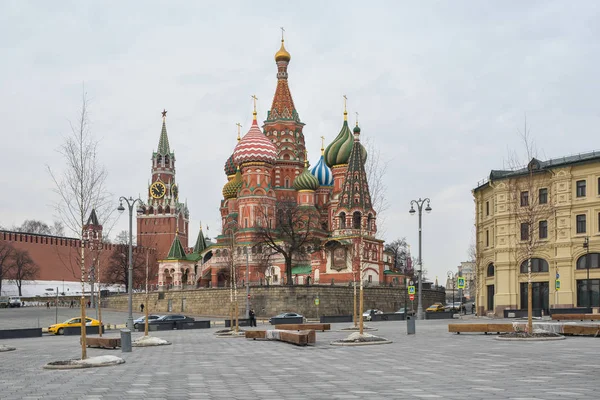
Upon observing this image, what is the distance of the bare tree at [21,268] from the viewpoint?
4387 inches

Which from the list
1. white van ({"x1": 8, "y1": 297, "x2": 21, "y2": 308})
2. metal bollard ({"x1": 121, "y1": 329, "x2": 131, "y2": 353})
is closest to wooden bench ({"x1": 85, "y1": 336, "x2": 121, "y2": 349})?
metal bollard ({"x1": 121, "y1": 329, "x2": 131, "y2": 353})

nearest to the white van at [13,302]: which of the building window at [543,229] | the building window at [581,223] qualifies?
the building window at [543,229]

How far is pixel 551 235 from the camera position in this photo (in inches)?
2078

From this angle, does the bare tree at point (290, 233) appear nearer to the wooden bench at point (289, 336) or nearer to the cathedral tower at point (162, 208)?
the wooden bench at point (289, 336)

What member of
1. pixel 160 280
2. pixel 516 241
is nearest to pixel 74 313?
pixel 160 280

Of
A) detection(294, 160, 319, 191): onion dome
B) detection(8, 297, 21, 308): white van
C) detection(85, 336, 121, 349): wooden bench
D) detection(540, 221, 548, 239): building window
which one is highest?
detection(294, 160, 319, 191): onion dome

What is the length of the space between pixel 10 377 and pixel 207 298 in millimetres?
→ 60444

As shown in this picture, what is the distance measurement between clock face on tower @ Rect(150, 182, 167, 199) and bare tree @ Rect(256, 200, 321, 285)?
68025 millimetres

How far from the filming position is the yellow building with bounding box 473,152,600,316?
50.6 metres

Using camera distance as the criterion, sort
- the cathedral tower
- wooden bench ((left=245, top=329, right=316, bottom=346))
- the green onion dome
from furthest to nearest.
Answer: the cathedral tower < the green onion dome < wooden bench ((left=245, top=329, right=316, bottom=346))

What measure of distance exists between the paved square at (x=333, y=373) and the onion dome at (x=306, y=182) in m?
65.9

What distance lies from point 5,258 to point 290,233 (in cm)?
5576

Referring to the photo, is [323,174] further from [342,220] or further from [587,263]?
[587,263]

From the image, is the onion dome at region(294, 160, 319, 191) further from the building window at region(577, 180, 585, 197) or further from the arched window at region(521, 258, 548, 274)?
the building window at region(577, 180, 585, 197)
